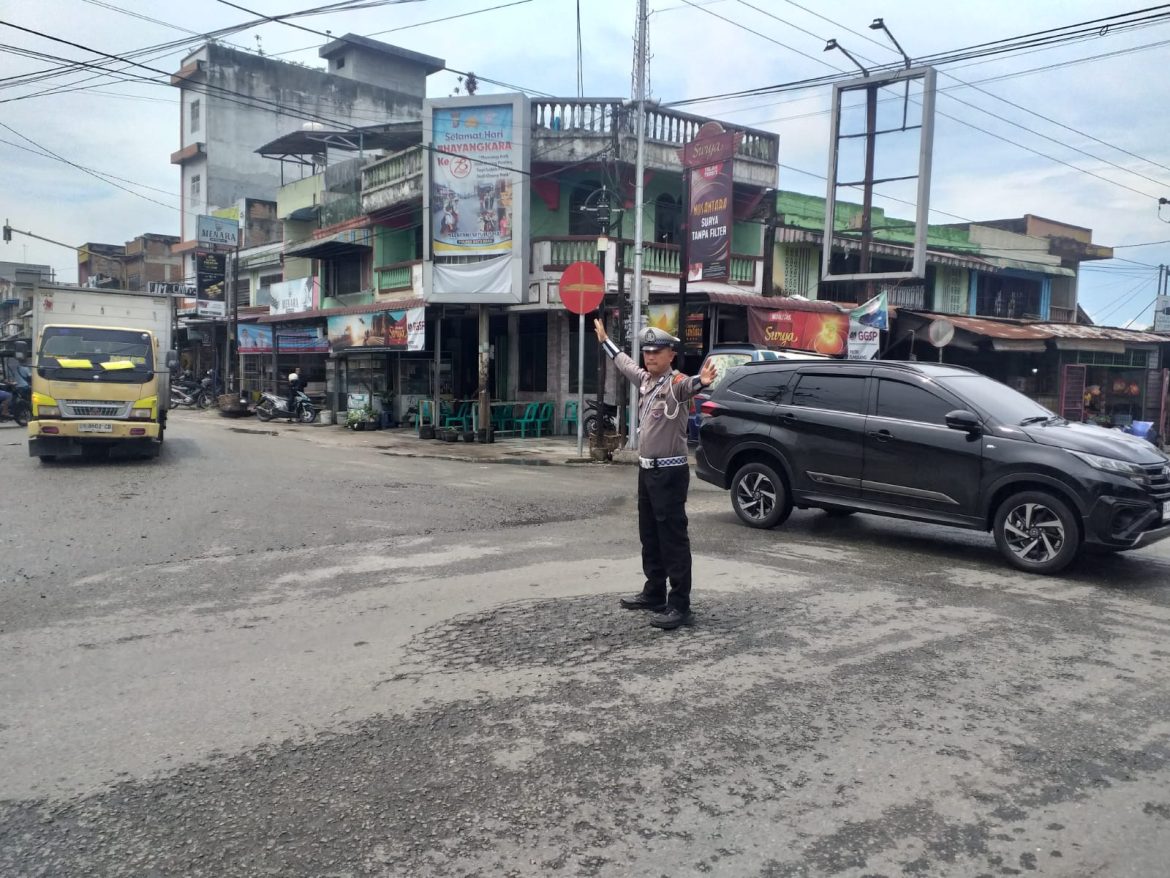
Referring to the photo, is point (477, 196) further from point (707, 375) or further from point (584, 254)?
point (707, 375)

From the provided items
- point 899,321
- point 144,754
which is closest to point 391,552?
point 144,754

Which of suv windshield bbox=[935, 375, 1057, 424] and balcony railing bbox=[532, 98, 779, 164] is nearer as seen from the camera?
suv windshield bbox=[935, 375, 1057, 424]

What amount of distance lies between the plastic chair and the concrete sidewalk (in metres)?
0.39

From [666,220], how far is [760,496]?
13966 millimetres

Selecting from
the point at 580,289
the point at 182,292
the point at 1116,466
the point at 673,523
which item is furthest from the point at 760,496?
the point at 182,292

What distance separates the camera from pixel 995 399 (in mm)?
7961

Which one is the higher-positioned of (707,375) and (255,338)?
(255,338)

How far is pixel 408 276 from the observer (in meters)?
22.3

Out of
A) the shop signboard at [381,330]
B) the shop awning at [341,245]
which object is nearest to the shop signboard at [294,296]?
the shop awning at [341,245]

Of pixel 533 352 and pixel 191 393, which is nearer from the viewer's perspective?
pixel 533 352

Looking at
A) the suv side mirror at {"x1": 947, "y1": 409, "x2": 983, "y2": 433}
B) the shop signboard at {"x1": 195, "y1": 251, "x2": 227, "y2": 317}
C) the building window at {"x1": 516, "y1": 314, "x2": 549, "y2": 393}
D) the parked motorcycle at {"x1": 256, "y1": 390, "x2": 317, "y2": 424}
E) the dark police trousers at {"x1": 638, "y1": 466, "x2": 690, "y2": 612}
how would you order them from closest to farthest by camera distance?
1. the dark police trousers at {"x1": 638, "y1": 466, "x2": 690, "y2": 612}
2. the suv side mirror at {"x1": 947, "y1": 409, "x2": 983, "y2": 433}
3. the building window at {"x1": 516, "y1": 314, "x2": 549, "y2": 393}
4. the parked motorcycle at {"x1": 256, "y1": 390, "x2": 317, "y2": 424}
5. the shop signboard at {"x1": 195, "y1": 251, "x2": 227, "y2": 317}

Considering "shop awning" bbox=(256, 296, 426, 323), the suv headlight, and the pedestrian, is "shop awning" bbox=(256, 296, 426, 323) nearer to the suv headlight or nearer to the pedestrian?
the pedestrian

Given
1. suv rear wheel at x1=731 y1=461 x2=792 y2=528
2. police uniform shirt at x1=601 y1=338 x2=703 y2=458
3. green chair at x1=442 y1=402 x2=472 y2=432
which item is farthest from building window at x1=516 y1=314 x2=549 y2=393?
police uniform shirt at x1=601 y1=338 x2=703 y2=458

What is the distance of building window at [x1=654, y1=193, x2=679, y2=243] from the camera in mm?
21516
